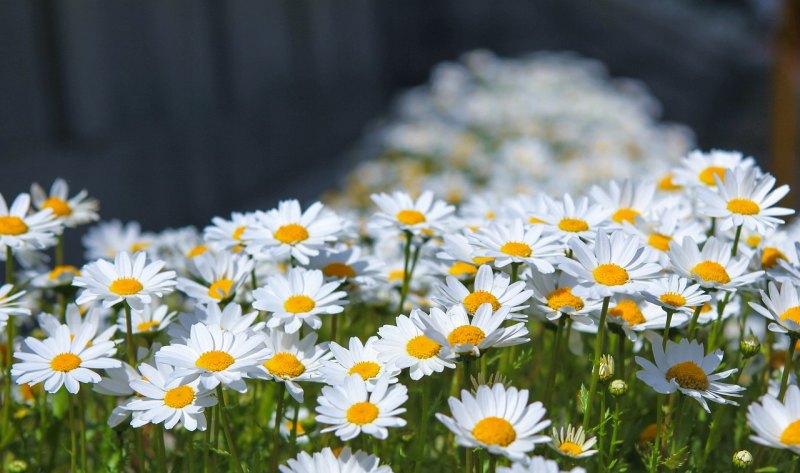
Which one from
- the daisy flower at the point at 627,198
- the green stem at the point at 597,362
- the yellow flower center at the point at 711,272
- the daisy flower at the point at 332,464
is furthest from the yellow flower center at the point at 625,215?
the daisy flower at the point at 332,464

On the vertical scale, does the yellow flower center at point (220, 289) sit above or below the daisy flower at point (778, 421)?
below

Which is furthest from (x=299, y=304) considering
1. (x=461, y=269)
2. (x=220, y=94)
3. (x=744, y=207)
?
(x=220, y=94)

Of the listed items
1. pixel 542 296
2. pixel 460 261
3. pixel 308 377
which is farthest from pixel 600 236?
pixel 308 377

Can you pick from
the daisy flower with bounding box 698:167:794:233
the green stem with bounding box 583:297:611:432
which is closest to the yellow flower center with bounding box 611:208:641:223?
the daisy flower with bounding box 698:167:794:233

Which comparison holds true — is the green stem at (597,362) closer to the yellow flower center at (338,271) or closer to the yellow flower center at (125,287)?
the yellow flower center at (338,271)

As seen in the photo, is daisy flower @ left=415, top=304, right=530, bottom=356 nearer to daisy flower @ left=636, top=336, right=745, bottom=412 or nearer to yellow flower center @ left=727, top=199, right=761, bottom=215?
daisy flower @ left=636, top=336, right=745, bottom=412

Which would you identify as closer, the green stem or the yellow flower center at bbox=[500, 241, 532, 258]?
the green stem
